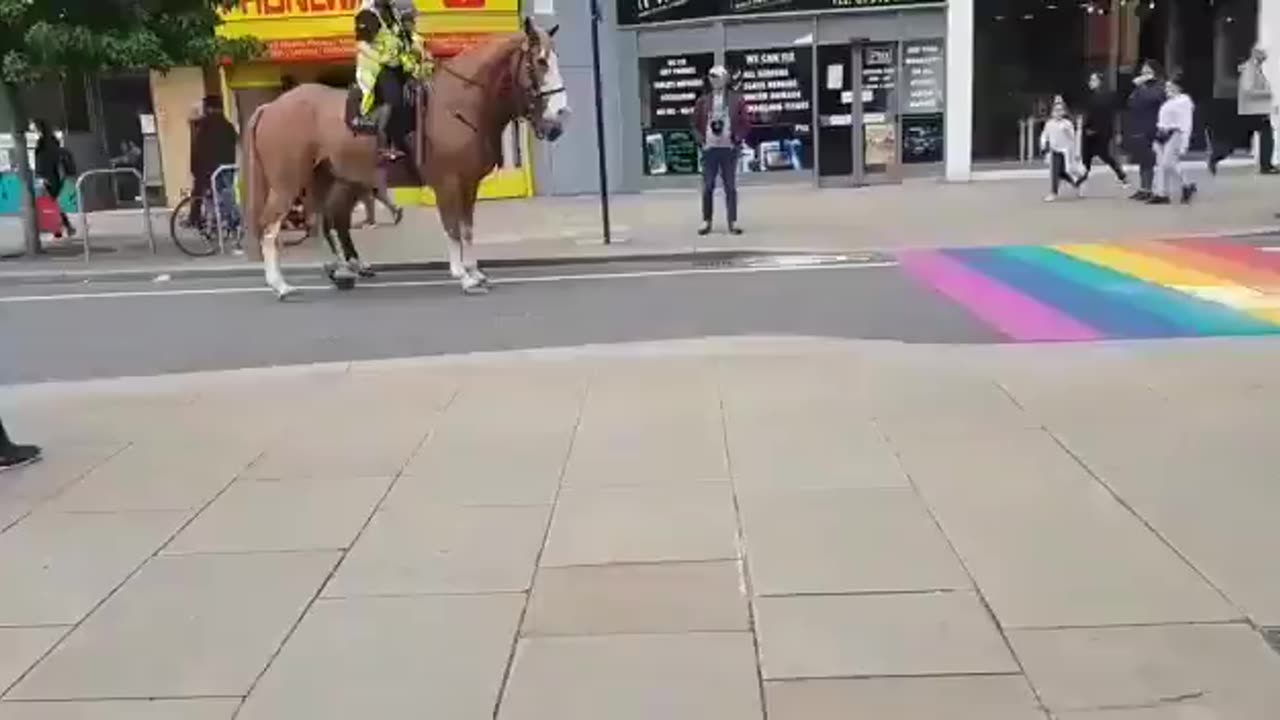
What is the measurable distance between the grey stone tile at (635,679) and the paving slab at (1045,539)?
1036mm

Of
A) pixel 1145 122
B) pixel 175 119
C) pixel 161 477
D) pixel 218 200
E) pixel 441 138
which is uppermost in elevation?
pixel 175 119

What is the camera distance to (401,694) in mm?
4164

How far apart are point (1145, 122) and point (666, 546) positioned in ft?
51.8

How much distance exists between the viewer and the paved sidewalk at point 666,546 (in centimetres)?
418

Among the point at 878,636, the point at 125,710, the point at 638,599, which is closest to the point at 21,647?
the point at 125,710

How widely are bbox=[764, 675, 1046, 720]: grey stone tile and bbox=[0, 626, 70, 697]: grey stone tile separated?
2.46 meters

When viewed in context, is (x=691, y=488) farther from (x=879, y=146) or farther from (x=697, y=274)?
(x=879, y=146)

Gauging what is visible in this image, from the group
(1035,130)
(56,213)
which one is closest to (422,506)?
(56,213)

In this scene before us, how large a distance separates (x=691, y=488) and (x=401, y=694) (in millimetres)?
2309

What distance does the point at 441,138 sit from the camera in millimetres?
12906

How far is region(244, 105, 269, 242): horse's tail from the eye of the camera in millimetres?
13742

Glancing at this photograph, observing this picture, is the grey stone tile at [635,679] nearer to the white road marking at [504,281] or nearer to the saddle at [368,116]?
the saddle at [368,116]

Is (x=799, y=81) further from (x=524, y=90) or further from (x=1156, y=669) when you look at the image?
(x=1156, y=669)

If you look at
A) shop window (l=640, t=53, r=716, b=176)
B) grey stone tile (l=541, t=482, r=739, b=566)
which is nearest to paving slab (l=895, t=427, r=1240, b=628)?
grey stone tile (l=541, t=482, r=739, b=566)
